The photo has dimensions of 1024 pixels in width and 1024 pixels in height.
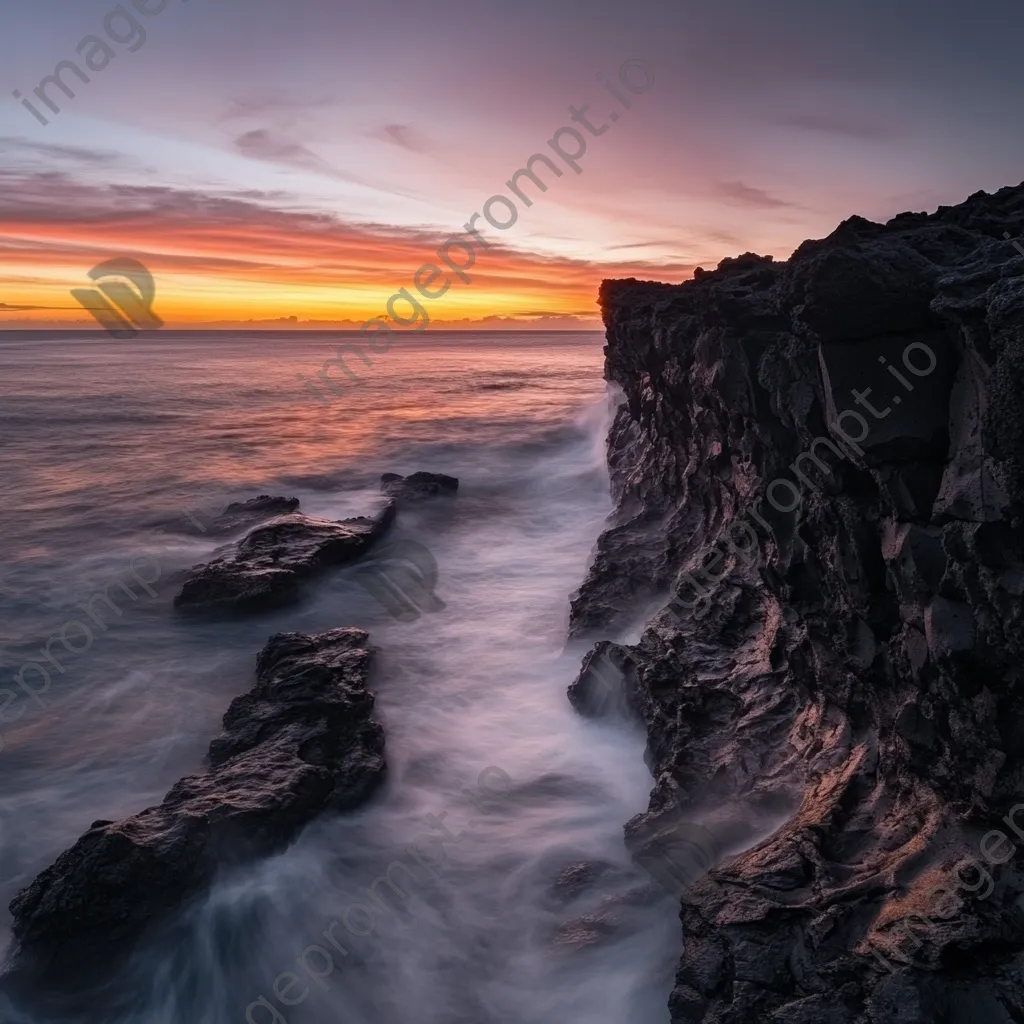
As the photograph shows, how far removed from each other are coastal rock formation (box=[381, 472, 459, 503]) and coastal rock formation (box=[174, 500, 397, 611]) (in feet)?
9.93

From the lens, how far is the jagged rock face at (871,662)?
412cm

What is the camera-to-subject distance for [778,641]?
7438 mm

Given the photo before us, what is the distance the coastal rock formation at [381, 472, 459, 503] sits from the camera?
744 inches

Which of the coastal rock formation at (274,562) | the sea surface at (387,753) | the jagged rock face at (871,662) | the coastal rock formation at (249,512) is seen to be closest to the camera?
the jagged rock face at (871,662)

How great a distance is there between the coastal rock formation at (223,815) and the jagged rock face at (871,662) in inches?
125

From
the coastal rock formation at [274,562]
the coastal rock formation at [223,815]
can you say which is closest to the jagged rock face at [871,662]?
the coastal rock formation at [223,815]

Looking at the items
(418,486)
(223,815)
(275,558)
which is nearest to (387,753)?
(223,815)

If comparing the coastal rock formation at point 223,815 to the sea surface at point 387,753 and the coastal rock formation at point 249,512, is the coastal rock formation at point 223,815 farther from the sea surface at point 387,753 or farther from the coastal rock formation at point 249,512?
the coastal rock formation at point 249,512

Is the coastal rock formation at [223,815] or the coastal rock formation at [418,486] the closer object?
the coastal rock formation at [223,815]

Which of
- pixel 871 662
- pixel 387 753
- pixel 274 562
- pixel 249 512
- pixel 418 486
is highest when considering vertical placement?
pixel 871 662

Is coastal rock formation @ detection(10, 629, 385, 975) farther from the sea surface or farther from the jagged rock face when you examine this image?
the jagged rock face

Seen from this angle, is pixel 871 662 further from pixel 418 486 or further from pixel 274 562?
pixel 418 486

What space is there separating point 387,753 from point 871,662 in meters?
5.45

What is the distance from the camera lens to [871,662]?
5574mm
